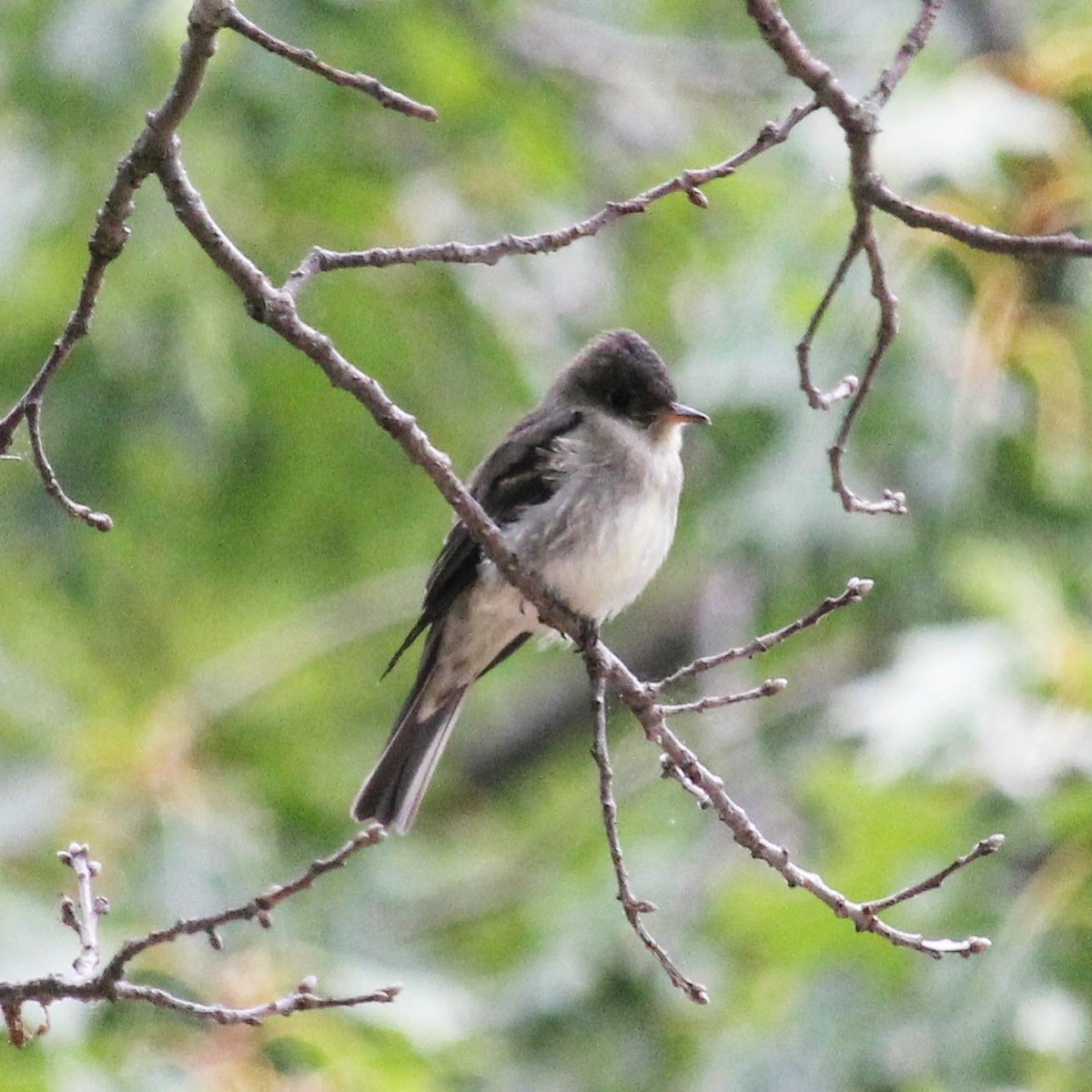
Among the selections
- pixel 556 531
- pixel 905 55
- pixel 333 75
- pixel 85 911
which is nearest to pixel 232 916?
pixel 85 911

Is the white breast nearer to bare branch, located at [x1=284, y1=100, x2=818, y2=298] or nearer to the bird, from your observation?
the bird

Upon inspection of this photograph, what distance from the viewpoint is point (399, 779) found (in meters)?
4.79

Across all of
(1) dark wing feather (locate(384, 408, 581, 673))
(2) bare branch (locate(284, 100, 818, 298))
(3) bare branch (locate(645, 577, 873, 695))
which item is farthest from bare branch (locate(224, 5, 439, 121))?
(1) dark wing feather (locate(384, 408, 581, 673))

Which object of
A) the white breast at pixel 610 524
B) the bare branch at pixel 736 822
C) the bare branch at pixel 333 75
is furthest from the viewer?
the white breast at pixel 610 524

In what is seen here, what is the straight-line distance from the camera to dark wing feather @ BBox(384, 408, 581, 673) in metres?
4.68

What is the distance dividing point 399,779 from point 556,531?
0.71 meters

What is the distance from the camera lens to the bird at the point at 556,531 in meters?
4.54

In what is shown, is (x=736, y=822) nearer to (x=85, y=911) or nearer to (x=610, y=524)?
(x=85, y=911)

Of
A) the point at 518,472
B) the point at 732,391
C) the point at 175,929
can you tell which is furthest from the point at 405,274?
the point at 175,929

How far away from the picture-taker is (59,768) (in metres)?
6.54

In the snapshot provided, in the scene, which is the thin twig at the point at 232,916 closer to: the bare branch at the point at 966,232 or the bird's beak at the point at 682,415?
the bare branch at the point at 966,232

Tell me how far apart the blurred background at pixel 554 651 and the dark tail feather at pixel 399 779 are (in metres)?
0.41

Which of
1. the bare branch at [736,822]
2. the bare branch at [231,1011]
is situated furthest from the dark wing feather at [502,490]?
the bare branch at [231,1011]

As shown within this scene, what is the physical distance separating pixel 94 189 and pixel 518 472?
8.20ft
